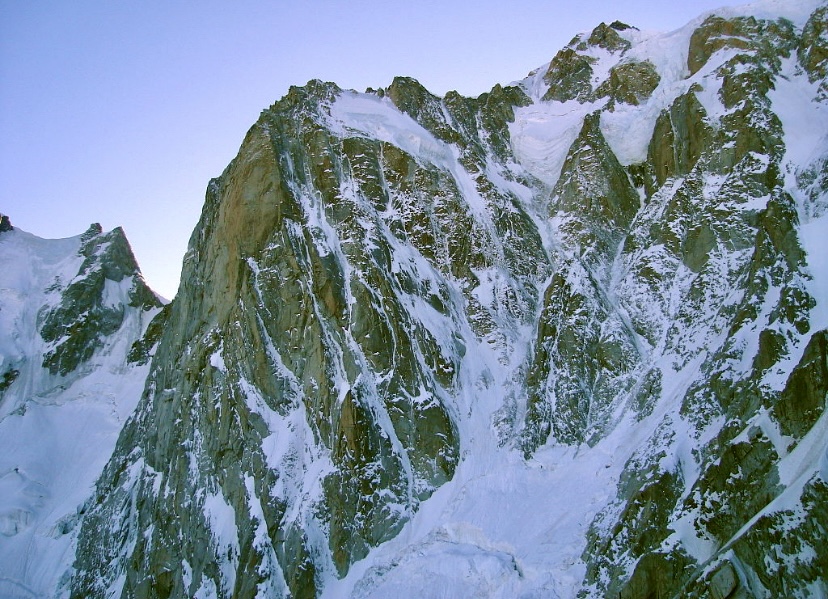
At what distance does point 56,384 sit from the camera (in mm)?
68938

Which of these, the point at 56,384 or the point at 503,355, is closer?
the point at 503,355

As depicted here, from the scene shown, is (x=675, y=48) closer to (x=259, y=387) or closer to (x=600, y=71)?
(x=600, y=71)

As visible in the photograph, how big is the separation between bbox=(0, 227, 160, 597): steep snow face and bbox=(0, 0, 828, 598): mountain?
1515mm

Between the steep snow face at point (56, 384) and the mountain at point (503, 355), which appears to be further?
the steep snow face at point (56, 384)

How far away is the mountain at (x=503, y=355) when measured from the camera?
1181 inches

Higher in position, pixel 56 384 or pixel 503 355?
pixel 56 384

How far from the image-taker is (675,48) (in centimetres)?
6088

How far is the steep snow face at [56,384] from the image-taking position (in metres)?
55.2

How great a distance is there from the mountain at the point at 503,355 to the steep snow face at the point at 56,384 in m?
1.51

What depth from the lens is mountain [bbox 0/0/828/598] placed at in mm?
30000

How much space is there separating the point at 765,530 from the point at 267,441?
2900 cm

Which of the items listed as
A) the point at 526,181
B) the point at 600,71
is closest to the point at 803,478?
the point at 526,181

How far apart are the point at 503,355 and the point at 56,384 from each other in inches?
1820

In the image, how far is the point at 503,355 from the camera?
4753 centimetres
